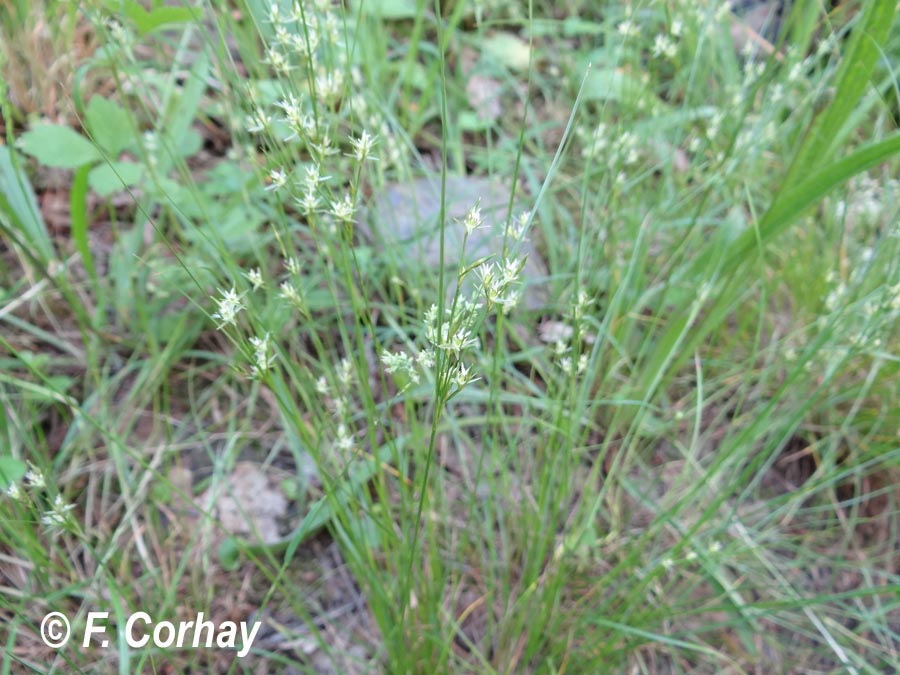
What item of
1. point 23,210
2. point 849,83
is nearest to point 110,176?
point 23,210

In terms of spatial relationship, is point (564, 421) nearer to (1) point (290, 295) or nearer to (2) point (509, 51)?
(1) point (290, 295)

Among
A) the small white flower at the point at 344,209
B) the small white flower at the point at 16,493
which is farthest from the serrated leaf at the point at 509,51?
the small white flower at the point at 16,493

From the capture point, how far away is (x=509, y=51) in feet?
8.11

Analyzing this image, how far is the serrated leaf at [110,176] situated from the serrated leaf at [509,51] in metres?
1.25

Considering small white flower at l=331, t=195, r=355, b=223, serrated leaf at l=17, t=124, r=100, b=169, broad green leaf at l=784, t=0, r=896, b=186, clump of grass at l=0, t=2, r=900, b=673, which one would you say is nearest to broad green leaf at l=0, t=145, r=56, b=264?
serrated leaf at l=17, t=124, r=100, b=169

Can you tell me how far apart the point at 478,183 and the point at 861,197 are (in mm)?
1123

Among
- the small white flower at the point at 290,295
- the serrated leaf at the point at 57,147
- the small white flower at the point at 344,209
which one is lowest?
the small white flower at the point at 290,295

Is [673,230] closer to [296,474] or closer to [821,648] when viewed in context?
[821,648]

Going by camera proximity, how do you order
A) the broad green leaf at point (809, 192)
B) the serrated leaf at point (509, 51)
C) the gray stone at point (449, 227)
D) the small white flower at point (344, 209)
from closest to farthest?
1. the small white flower at point (344, 209)
2. the broad green leaf at point (809, 192)
3. the gray stone at point (449, 227)
4. the serrated leaf at point (509, 51)

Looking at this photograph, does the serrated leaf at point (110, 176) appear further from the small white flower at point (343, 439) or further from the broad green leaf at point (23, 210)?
the small white flower at point (343, 439)

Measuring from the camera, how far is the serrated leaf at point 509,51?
7.98 feet

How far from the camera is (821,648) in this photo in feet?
4.99

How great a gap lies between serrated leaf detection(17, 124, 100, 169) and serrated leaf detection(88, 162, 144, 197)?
0.03 metres

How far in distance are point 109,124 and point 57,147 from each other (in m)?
0.13
